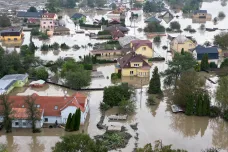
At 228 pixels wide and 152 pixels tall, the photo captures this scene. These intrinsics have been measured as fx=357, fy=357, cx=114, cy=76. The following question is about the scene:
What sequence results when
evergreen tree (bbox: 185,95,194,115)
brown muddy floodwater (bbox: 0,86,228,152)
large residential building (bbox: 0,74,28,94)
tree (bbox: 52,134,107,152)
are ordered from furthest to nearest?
large residential building (bbox: 0,74,28,94) → evergreen tree (bbox: 185,95,194,115) → brown muddy floodwater (bbox: 0,86,228,152) → tree (bbox: 52,134,107,152)

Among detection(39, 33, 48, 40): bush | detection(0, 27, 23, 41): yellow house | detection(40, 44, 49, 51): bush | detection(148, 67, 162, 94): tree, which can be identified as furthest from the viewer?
detection(39, 33, 48, 40): bush

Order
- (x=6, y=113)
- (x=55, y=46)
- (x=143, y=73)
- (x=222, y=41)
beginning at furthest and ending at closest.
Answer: (x=55, y=46), (x=222, y=41), (x=143, y=73), (x=6, y=113)

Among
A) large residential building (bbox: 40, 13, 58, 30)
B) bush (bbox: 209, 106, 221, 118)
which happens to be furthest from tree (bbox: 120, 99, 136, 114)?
large residential building (bbox: 40, 13, 58, 30)

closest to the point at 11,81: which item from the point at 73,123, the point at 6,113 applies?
the point at 6,113

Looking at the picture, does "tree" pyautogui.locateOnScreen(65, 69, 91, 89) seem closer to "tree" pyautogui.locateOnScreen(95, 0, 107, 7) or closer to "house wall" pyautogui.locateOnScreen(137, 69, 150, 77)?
"house wall" pyautogui.locateOnScreen(137, 69, 150, 77)

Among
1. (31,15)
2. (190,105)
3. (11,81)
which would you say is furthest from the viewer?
(31,15)

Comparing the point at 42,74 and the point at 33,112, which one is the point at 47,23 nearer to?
the point at 42,74

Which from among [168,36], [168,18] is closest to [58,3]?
[168,18]
